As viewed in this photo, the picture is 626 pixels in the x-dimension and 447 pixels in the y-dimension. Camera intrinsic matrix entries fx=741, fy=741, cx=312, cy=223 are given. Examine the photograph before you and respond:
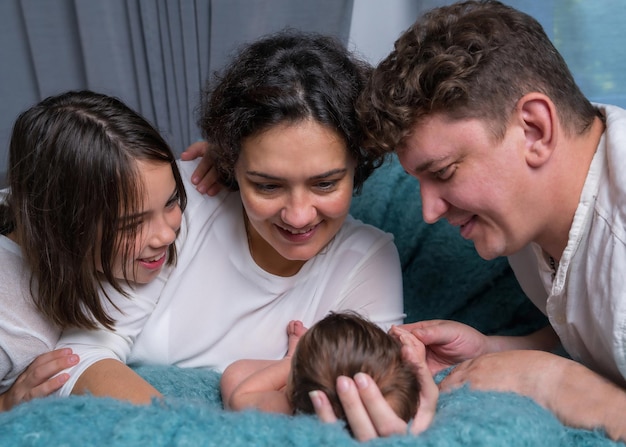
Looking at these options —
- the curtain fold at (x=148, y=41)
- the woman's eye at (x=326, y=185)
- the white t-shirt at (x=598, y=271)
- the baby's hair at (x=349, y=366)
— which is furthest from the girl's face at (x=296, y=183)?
the curtain fold at (x=148, y=41)

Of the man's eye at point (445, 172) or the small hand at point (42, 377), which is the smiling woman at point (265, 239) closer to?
the small hand at point (42, 377)

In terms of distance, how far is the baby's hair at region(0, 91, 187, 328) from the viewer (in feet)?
4.86

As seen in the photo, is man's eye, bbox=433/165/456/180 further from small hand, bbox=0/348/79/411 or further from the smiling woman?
small hand, bbox=0/348/79/411

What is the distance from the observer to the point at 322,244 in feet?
5.24

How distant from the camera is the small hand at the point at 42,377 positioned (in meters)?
1.49

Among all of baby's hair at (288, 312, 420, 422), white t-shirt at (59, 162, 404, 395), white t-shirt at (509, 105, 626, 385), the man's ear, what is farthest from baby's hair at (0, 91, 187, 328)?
Answer: white t-shirt at (509, 105, 626, 385)

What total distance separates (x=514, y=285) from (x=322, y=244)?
610 mm

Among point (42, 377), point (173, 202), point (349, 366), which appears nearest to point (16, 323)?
point (42, 377)

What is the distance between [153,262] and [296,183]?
1.26 feet

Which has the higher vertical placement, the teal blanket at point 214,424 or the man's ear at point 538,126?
the man's ear at point 538,126

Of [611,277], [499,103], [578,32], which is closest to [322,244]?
[499,103]

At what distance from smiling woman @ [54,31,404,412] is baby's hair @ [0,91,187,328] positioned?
10cm

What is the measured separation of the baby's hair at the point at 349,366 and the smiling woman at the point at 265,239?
30 cm

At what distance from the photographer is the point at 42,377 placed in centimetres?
151
